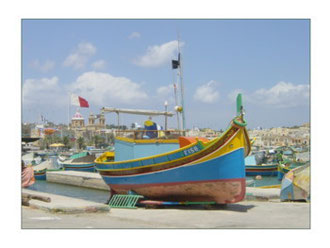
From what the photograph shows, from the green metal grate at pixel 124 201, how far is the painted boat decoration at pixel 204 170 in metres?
0.73

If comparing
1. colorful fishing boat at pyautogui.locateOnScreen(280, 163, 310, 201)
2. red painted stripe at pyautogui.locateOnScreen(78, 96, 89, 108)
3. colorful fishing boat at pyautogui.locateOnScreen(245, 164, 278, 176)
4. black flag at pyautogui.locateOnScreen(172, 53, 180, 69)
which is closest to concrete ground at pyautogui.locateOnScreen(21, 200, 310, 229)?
colorful fishing boat at pyautogui.locateOnScreen(280, 163, 310, 201)

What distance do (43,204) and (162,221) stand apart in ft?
13.1

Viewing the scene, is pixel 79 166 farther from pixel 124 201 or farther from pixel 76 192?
pixel 124 201

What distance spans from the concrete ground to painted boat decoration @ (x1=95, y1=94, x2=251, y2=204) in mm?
587

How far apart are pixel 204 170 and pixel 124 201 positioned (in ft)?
12.8

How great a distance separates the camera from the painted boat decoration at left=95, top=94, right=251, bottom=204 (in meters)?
13.1

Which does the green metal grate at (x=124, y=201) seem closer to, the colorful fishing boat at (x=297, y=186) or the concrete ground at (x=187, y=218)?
the concrete ground at (x=187, y=218)

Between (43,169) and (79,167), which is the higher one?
(43,169)

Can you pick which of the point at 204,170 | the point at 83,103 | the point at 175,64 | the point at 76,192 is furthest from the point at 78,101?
the point at 204,170

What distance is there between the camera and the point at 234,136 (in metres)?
13.0

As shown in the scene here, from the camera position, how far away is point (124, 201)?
51.3 feet

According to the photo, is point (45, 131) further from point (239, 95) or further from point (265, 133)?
point (265, 133)

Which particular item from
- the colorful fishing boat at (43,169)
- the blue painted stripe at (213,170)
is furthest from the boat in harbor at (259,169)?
the blue painted stripe at (213,170)

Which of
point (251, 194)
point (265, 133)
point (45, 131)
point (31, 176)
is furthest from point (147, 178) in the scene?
point (265, 133)
